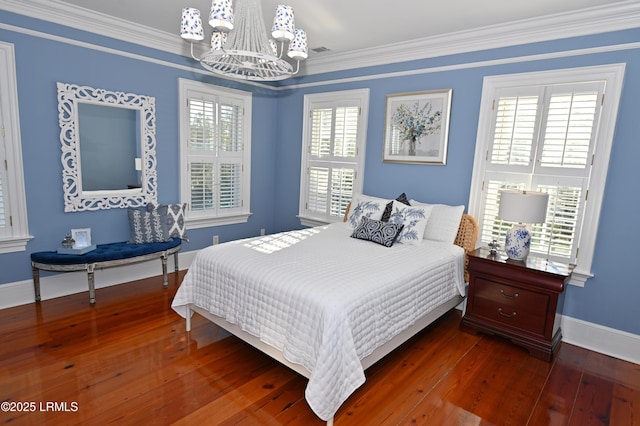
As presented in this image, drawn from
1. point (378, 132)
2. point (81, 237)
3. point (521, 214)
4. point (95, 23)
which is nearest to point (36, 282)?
point (81, 237)

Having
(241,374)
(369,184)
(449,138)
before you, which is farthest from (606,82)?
(241,374)

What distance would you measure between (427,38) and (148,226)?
3.43 metres

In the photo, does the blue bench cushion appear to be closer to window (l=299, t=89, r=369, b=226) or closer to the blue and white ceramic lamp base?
window (l=299, t=89, r=369, b=226)

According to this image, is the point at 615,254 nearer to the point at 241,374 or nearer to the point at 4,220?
the point at 241,374

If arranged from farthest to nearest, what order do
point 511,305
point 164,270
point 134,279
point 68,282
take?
point 134,279, point 164,270, point 68,282, point 511,305

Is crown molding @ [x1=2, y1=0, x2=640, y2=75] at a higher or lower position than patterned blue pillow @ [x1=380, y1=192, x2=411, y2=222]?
higher

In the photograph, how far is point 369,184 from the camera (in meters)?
4.29

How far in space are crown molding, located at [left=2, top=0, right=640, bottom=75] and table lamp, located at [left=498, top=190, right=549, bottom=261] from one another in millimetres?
1358

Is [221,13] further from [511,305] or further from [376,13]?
[511,305]

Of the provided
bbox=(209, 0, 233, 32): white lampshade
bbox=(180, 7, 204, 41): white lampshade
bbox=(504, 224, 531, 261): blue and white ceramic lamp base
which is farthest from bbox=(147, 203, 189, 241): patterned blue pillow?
bbox=(504, 224, 531, 261): blue and white ceramic lamp base

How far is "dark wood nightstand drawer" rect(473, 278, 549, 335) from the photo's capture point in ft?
9.01

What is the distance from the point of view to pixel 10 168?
309cm

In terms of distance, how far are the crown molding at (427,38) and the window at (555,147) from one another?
1.04 feet

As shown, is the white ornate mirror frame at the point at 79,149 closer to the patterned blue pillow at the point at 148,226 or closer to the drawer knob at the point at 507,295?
the patterned blue pillow at the point at 148,226
